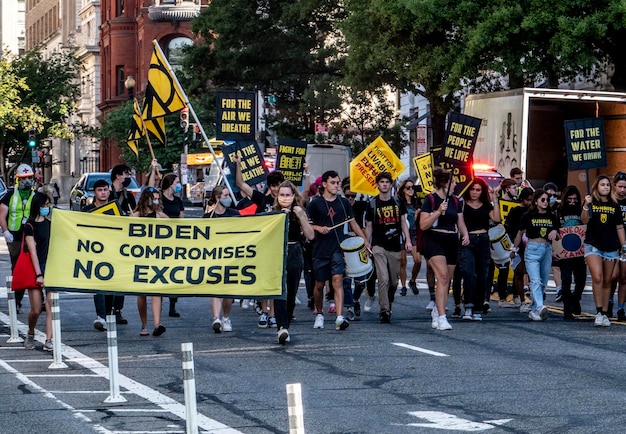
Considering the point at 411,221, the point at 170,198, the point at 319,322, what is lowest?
the point at 319,322

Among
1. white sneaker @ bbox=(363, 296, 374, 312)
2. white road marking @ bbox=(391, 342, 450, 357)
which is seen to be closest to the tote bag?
white road marking @ bbox=(391, 342, 450, 357)

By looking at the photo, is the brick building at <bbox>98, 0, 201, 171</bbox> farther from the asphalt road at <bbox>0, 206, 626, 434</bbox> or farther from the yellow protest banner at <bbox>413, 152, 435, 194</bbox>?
Result: the asphalt road at <bbox>0, 206, 626, 434</bbox>

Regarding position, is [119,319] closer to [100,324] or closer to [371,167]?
[100,324]

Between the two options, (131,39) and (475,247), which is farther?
(131,39)

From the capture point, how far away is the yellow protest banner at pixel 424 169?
80.5 feet

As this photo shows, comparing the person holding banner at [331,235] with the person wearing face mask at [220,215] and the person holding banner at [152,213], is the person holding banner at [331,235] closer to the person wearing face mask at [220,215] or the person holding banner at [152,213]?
the person wearing face mask at [220,215]

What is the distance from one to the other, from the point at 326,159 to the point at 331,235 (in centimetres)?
3088

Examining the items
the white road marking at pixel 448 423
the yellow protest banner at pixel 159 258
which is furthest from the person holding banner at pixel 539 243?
the white road marking at pixel 448 423

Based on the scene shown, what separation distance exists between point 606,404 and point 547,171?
17.3 m

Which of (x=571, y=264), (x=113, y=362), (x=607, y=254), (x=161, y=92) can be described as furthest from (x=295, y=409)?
(x=161, y=92)

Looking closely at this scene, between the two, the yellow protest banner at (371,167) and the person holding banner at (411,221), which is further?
the person holding banner at (411,221)

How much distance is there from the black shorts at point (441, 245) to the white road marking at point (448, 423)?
5945mm

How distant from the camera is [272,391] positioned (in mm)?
11930

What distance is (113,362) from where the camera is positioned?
11445 millimetres
